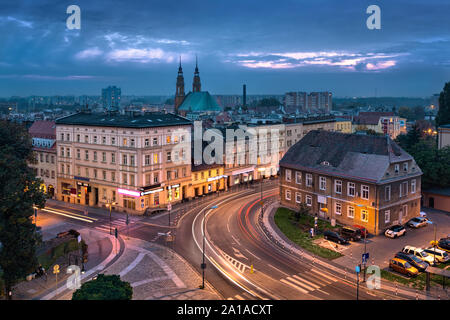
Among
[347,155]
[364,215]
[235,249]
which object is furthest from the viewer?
[347,155]

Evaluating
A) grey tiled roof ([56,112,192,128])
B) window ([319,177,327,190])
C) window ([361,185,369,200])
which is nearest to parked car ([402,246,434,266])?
window ([361,185,369,200])

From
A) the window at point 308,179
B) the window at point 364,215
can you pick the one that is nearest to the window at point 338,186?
the window at point 364,215

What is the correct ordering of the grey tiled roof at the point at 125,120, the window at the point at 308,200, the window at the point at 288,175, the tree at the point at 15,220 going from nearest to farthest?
the tree at the point at 15,220, the window at the point at 308,200, the grey tiled roof at the point at 125,120, the window at the point at 288,175

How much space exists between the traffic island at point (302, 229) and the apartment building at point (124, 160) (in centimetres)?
1958

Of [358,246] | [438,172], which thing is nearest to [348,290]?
[358,246]

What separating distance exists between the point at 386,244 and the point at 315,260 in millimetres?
11517

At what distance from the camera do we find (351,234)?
51.6 m

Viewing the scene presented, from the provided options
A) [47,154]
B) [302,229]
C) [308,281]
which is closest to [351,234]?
[302,229]

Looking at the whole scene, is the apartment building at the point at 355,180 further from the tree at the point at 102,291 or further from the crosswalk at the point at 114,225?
the tree at the point at 102,291

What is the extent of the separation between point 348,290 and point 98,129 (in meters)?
48.4

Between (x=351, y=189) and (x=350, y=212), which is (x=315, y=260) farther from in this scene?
(x=351, y=189)

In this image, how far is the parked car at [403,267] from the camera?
3994 centimetres

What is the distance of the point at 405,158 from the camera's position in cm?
5662
